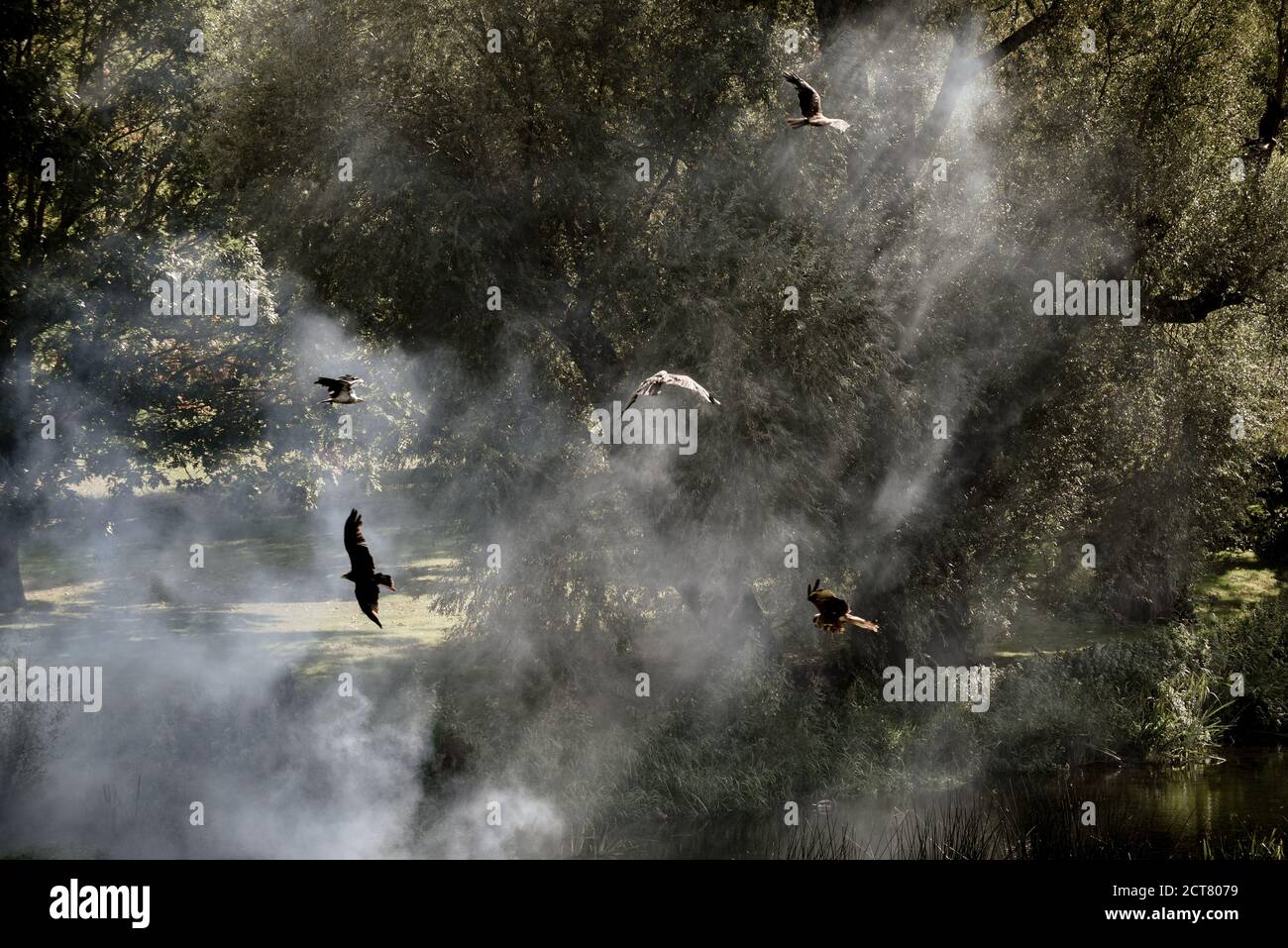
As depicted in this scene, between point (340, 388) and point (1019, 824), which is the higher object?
point (340, 388)

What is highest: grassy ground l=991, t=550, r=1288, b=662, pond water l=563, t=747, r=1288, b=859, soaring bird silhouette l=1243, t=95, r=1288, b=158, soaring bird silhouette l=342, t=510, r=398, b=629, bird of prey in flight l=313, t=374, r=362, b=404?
soaring bird silhouette l=1243, t=95, r=1288, b=158

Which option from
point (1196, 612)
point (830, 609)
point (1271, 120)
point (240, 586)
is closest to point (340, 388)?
point (830, 609)

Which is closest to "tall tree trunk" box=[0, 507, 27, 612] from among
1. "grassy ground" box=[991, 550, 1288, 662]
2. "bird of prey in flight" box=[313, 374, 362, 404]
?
"bird of prey in flight" box=[313, 374, 362, 404]

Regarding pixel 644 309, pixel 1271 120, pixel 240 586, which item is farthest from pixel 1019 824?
pixel 240 586

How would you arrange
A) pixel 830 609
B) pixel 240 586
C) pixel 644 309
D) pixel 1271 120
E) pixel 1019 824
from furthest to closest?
pixel 240 586, pixel 1271 120, pixel 644 309, pixel 1019 824, pixel 830 609

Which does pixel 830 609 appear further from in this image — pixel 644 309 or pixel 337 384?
pixel 644 309

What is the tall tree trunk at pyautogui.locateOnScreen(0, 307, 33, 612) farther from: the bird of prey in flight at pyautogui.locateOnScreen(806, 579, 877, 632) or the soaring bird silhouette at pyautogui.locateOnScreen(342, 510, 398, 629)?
the bird of prey in flight at pyautogui.locateOnScreen(806, 579, 877, 632)

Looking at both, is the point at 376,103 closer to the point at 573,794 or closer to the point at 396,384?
the point at 396,384

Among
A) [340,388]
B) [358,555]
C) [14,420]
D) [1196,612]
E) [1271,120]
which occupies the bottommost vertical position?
[1196,612]

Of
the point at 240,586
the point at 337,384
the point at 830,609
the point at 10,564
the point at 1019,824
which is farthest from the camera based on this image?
the point at 240,586

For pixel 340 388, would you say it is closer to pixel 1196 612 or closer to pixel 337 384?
pixel 337 384

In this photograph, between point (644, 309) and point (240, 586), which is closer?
point (644, 309)

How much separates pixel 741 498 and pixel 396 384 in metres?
5.11
